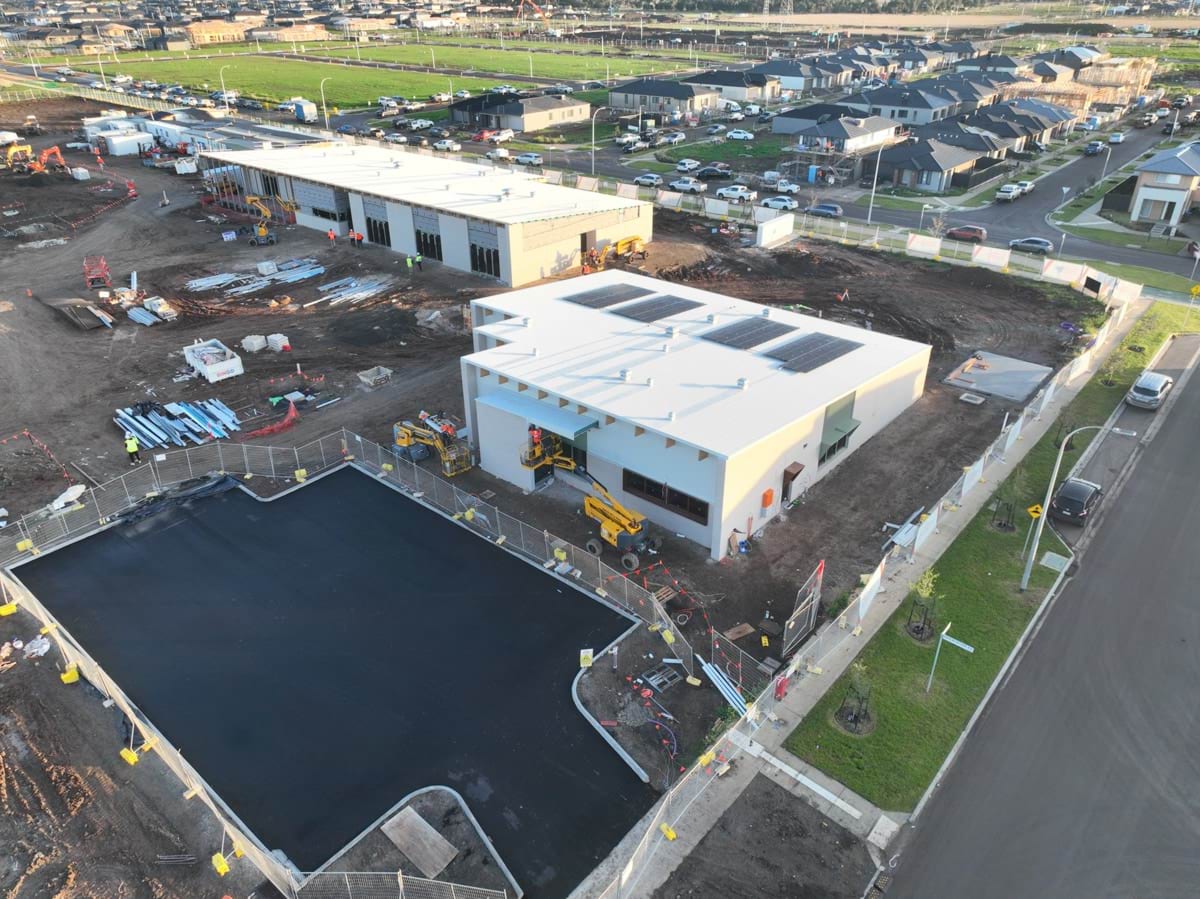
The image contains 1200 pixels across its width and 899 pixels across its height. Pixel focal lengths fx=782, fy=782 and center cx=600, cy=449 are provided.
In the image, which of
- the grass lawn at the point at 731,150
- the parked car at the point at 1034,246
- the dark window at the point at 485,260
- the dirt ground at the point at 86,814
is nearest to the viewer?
the dirt ground at the point at 86,814

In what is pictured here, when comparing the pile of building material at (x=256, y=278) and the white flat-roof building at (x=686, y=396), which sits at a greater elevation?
the white flat-roof building at (x=686, y=396)

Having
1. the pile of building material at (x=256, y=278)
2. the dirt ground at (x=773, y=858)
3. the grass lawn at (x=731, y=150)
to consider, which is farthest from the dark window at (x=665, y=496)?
the grass lawn at (x=731, y=150)

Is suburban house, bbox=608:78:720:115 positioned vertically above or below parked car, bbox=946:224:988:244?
above

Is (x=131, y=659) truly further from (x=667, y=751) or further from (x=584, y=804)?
(x=667, y=751)

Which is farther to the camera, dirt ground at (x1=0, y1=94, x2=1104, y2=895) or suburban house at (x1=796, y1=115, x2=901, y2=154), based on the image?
suburban house at (x1=796, y1=115, x2=901, y2=154)

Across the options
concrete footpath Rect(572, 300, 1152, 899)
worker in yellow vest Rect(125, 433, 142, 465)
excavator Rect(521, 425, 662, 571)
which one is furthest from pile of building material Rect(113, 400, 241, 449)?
concrete footpath Rect(572, 300, 1152, 899)

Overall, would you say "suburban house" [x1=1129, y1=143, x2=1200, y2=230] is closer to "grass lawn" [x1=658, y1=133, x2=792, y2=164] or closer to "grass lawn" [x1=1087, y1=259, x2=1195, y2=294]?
"grass lawn" [x1=1087, y1=259, x2=1195, y2=294]

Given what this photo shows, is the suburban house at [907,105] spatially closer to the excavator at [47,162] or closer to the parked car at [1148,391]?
the parked car at [1148,391]
